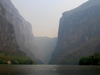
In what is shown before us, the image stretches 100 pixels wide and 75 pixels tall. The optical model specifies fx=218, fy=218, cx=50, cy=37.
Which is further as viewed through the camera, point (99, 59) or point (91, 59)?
point (91, 59)

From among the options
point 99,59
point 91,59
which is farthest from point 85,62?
point 99,59

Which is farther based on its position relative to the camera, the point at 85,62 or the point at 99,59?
the point at 85,62

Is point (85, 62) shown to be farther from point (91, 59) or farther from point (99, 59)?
point (99, 59)
